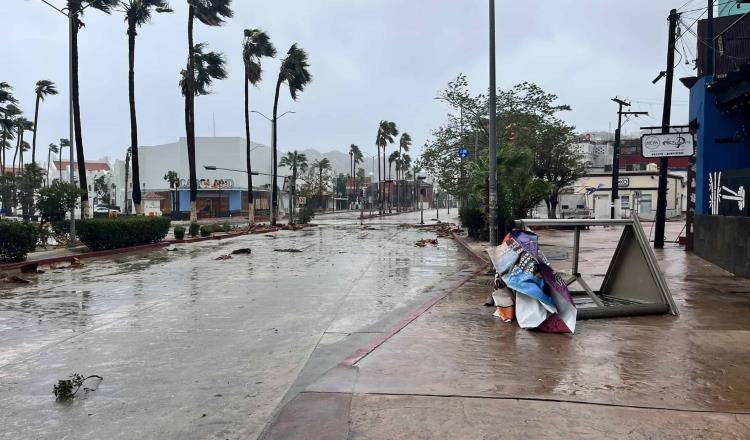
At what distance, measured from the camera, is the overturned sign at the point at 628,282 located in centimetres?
832

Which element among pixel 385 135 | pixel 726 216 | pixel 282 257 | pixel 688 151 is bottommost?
pixel 282 257

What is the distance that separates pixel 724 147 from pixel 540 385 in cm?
1592

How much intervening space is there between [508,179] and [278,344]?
16.4 m

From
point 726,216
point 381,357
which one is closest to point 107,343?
point 381,357

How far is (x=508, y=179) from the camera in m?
22.2

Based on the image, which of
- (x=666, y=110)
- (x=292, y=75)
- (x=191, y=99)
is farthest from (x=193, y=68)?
(x=666, y=110)

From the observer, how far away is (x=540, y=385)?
532cm

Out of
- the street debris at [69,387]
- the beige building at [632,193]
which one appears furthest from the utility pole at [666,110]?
the beige building at [632,193]

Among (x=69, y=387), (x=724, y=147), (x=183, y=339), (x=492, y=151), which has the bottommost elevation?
(x=183, y=339)

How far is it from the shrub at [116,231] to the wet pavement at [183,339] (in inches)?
251

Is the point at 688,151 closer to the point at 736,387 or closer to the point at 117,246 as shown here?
the point at 736,387

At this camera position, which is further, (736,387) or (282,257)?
(282,257)

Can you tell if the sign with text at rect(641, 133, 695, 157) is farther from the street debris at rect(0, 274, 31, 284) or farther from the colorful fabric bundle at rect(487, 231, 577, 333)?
the street debris at rect(0, 274, 31, 284)

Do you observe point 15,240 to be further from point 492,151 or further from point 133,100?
point 492,151
